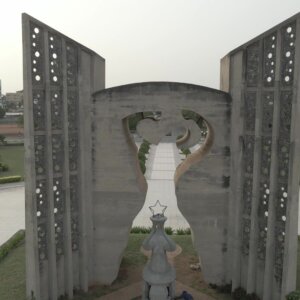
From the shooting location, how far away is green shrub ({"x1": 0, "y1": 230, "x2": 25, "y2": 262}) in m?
16.8

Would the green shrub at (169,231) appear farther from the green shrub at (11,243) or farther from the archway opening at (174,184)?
the green shrub at (11,243)

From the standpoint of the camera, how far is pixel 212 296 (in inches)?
539

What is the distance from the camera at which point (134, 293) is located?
13.8 meters

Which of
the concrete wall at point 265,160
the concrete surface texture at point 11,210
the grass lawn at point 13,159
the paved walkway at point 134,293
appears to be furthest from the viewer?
the grass lawn at point 13,159

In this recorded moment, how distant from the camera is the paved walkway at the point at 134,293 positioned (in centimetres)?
1356

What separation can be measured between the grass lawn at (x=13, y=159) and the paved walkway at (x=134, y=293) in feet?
73.2

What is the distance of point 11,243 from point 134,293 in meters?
7.16

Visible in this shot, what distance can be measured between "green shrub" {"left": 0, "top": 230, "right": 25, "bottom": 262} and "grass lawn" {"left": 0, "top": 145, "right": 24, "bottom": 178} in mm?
15326

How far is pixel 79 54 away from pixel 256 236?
→ 8.59 m

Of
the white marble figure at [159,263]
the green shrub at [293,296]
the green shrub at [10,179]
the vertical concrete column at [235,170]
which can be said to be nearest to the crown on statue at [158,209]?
the white marble figure at [159,263]

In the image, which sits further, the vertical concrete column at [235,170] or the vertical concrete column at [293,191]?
the vertical concrete column at [235,170]

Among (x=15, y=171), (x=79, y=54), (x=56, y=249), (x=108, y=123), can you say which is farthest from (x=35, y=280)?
(x=15, y=171)

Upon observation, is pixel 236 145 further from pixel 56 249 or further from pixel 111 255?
pixel 56 249

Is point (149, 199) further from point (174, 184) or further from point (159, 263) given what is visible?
point (159, 263)
